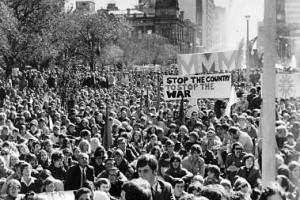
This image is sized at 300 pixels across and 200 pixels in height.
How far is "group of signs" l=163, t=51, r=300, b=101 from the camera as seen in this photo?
18.2m

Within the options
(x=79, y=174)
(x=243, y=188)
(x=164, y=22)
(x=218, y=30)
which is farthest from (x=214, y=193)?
(x=218, y=30)

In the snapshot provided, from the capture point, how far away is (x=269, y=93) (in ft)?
28.5

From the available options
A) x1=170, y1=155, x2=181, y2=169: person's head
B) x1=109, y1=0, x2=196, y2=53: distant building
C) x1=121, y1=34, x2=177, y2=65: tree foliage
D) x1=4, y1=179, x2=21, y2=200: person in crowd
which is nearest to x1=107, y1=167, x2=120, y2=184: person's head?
x1=170, y1=155, x2=181, y2=169: person's head

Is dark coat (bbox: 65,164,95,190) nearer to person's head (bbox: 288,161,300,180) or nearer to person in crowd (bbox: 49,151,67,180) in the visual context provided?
person in crowd (bbox: 49,151,67,180)

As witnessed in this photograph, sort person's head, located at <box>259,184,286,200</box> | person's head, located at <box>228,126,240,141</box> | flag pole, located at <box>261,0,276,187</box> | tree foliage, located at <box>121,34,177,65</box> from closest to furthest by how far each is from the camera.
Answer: person's head, located at <box>259,184,286,200</box> < flag pole, located at <box>261,0,276,187</box> < person's head, located at <box>228,126,240,141</box> < tree foliage, located at <box>121,34,177,65</box>


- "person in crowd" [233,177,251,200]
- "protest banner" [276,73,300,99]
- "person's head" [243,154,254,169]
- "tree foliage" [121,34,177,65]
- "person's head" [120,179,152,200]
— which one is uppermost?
"tree foliage" [121,34,177,65]

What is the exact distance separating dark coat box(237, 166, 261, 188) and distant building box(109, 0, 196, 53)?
115 m

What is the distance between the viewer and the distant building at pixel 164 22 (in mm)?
130375

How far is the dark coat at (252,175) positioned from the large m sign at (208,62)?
28.5ft

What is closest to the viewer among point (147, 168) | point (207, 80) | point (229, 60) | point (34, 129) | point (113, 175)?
point (147, 168)

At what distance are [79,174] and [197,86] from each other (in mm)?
7874

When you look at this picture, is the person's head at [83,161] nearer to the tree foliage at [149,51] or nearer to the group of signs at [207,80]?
the group of signs at [207,80]

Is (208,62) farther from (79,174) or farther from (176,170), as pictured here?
(79,174)

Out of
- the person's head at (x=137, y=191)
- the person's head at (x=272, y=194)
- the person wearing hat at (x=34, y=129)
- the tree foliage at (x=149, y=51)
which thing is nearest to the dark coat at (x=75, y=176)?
the person's head at (x=272, y=194)
